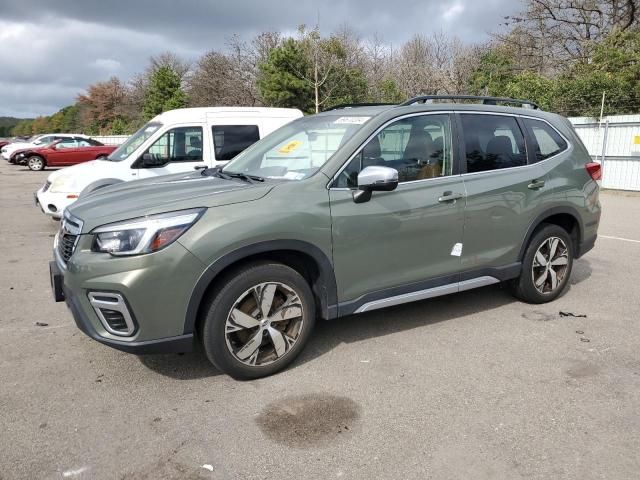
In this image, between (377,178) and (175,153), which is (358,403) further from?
(175,153)

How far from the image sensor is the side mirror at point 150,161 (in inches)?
324

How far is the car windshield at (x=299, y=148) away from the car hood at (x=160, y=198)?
0.98ft

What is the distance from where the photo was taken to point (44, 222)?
9922mm

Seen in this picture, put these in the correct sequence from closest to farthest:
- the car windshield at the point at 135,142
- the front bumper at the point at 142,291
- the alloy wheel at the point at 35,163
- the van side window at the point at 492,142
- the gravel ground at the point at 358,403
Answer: the gravel ground at the point at 358,403 < the front bumper at the point at 142,291 < the van side window at the point at 492,142 < the car windshield at the point at 135,142 < the alloy wheel at the point at 35,163

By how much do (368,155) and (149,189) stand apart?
63.6 inches

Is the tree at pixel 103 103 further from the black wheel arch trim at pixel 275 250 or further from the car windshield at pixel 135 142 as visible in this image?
the black wheel arch trim at pixel 275 250

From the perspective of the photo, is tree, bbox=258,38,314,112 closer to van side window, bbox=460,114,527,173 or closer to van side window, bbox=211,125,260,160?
van side window, bbox=211,125,260,160

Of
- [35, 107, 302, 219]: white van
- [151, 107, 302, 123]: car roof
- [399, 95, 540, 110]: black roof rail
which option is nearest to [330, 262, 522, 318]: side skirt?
[399, 95, 540, 110]: black roof rail

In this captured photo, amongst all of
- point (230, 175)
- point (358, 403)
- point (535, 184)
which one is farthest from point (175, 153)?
point (358, 403)

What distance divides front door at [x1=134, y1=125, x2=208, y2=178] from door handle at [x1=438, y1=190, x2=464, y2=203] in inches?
200

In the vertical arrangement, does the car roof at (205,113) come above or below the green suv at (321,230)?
above

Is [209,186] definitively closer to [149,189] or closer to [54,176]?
[149,189]

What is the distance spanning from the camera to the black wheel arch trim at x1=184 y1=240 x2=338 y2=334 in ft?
10.5

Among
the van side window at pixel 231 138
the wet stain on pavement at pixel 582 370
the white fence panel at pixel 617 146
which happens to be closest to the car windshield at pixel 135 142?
the van side window at pixel 231 138
